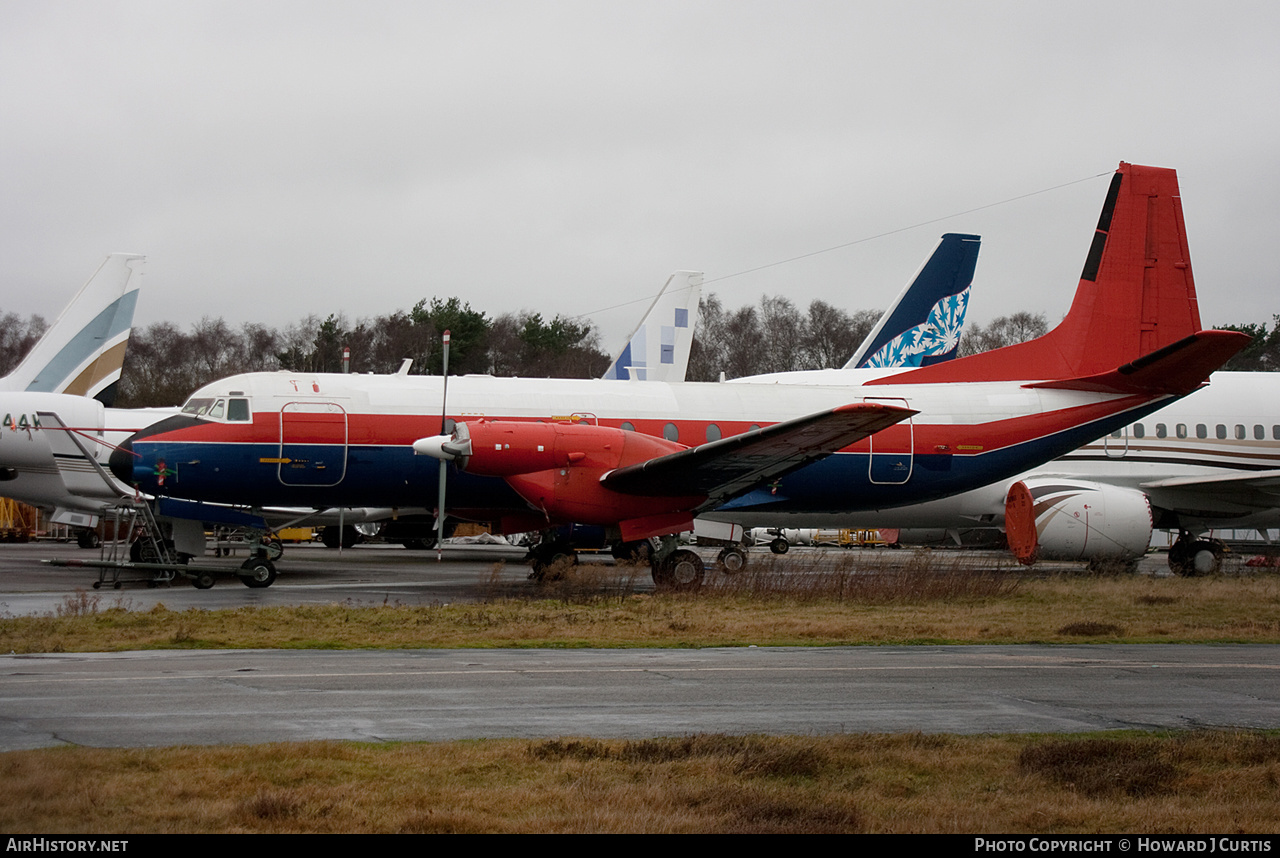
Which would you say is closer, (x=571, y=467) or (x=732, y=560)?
(x=571, y=467)

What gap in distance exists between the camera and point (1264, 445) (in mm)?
26469

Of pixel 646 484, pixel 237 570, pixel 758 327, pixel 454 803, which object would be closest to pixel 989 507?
pixel 646 484

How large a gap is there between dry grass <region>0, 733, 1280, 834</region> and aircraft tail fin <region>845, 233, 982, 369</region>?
77.0 ft

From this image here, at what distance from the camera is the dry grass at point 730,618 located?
13.2m

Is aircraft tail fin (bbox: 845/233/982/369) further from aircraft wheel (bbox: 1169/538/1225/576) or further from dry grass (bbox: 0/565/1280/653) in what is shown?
dry grass (bbox: 0/565/1280/653)

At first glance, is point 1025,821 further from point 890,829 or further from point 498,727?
point 498,727

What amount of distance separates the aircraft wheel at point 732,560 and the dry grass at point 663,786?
15443mm

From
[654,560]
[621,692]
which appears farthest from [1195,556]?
[621,692]

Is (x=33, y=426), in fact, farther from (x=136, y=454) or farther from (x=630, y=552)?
(x=630, y=552)

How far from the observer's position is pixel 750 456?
18.9 m

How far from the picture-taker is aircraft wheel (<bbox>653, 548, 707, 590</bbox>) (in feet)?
65.2

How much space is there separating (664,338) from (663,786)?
27699 millimetres

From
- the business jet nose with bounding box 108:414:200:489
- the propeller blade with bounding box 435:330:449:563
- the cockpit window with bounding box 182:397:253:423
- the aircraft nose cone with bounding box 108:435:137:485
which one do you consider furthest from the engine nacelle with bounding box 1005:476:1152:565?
the aircraft nose cone with bounding box 108:435:137:485

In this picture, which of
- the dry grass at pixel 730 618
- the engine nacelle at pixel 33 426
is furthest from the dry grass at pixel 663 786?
the engine nacelle at pixel 33 426
